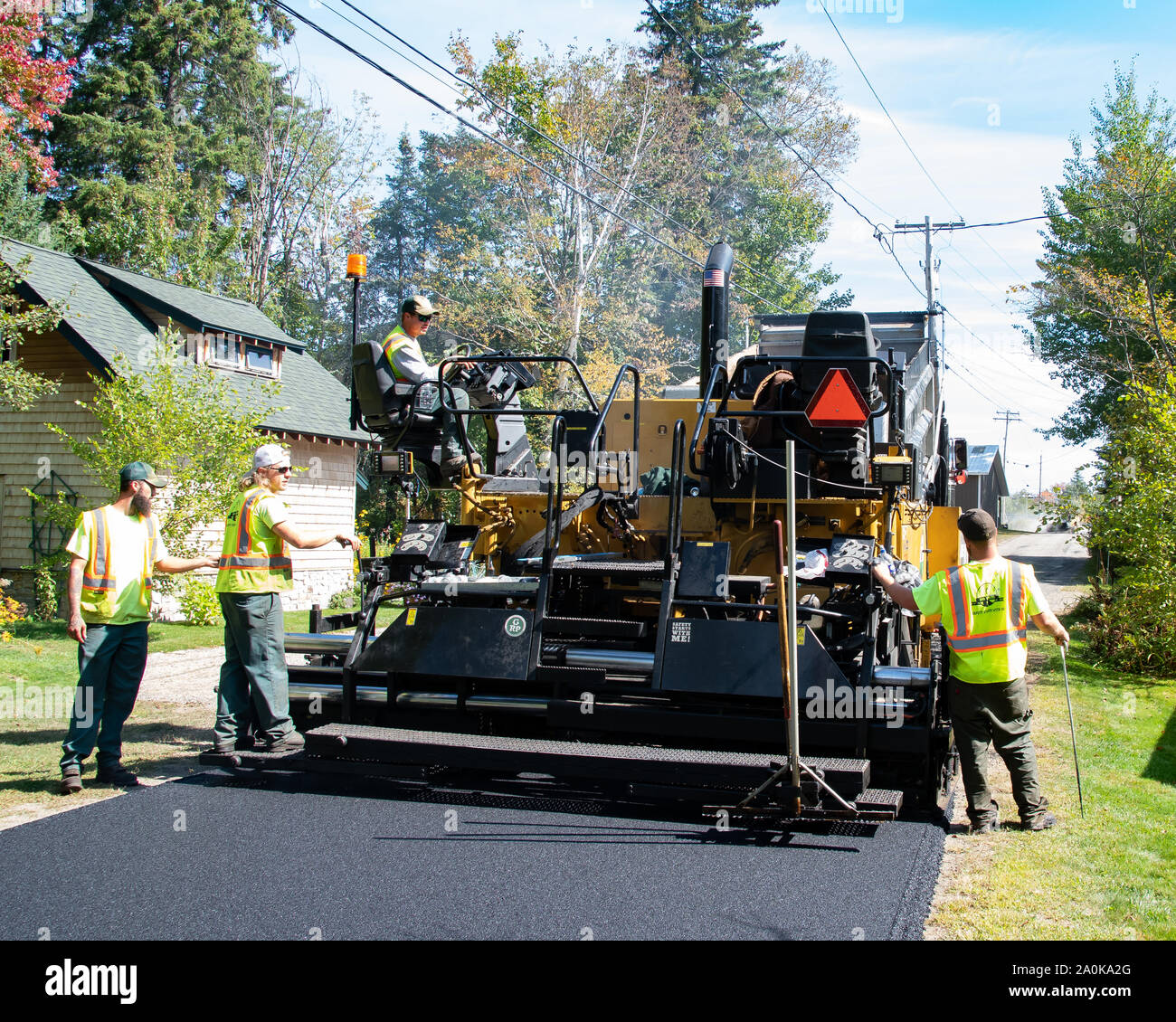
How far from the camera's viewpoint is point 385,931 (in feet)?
13.5

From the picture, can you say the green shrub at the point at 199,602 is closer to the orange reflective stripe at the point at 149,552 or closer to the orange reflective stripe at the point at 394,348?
the orange reflective stripe at the point at 149,552

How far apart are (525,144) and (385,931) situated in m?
25.2

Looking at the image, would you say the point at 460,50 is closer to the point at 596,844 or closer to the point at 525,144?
the point at 525,144

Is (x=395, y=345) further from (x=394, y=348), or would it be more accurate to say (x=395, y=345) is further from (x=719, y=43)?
(x=719, y=43)

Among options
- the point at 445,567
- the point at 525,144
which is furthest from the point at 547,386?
the point at 445,567

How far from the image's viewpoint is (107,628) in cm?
642

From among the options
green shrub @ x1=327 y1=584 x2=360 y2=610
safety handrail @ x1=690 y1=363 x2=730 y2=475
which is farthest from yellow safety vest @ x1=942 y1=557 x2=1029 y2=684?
green shrub @ x1=327 y1=584 x2=360 y2=610

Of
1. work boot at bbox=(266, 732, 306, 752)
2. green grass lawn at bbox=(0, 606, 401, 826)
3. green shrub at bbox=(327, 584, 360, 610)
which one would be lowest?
green shrub at bbox=(327, 584, 360, 610)

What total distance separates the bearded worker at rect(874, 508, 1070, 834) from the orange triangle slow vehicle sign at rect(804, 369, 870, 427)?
42.3 inches

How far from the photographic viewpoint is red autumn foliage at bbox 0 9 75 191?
18.1m

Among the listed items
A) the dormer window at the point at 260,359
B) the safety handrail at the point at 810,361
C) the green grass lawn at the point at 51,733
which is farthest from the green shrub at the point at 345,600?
the safety handrail at the point at 810,361

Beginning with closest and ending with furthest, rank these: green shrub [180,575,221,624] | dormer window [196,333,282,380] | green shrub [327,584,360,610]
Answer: green shrub [180,575,221,624]
dormer window [196,333,282,380]
green shrub [327,584,360,610]

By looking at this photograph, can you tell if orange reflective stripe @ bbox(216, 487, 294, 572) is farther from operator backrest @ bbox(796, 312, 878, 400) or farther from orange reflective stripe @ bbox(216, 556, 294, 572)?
operator backrest @ bbox(796, 312, 878, 400)
